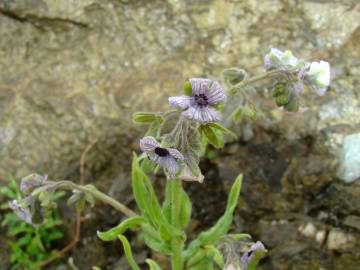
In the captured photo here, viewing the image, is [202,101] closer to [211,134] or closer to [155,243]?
[211,134]

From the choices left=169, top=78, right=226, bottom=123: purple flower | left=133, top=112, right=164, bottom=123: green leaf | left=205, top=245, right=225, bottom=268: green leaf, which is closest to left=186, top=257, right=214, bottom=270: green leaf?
left=205, top=245, right=225, bottom=268: green leaf

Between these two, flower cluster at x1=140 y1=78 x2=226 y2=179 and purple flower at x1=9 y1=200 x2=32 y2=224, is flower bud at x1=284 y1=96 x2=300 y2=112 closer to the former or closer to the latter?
flower cluster at x1=140 y1=78 x2=226 y2=179

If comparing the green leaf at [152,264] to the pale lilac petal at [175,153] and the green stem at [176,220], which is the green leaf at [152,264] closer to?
the green stem at [176,220]

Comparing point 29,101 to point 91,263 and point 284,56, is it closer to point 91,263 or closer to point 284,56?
point 91,263

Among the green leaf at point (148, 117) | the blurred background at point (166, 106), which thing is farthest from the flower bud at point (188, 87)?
the blurred background at point (166, 106)

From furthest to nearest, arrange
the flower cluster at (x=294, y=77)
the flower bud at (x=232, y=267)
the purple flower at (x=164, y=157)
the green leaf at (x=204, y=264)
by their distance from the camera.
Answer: the green leaf at (x=204, y=264), the flower cluster at (x=294, y=77), the flower bud at (x=232, y=267), the purple flower at (x=164, y=157)

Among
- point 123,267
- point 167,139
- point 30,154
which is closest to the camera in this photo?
point 167,139

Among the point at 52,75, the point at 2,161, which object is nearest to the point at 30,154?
the point at 2,161
